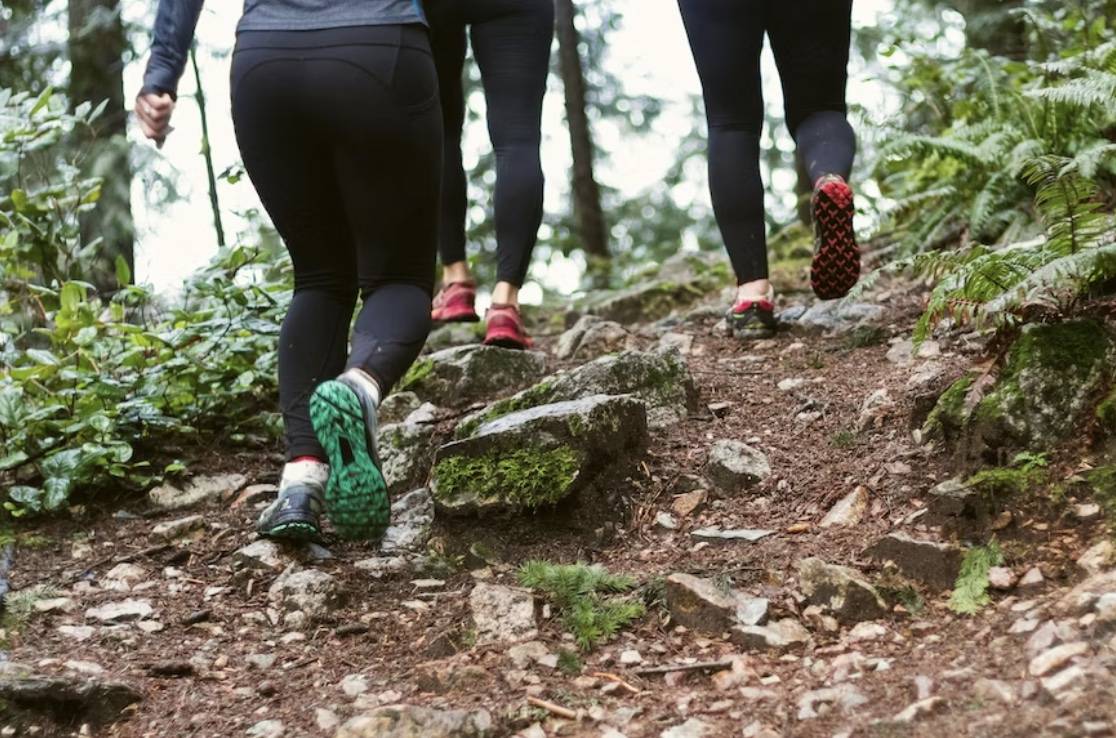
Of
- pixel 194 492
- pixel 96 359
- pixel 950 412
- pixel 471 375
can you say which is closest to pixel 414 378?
pixel 471 375

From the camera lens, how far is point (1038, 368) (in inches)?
104

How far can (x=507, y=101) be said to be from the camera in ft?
14.1

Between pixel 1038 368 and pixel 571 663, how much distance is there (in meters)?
1.49

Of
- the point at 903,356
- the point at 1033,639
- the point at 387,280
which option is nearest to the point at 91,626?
the point at 387,280

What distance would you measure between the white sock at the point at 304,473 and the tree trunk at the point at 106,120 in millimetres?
4173

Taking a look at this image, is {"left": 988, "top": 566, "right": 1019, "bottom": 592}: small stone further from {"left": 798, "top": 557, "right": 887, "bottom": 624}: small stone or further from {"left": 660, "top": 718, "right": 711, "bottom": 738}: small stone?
{"left": 660, "top": 718, "right": 711, "bottom": 738}: small stone

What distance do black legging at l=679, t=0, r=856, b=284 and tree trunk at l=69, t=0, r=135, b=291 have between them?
433 centimetres

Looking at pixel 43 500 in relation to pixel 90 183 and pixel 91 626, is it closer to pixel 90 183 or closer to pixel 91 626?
pixel 91 626

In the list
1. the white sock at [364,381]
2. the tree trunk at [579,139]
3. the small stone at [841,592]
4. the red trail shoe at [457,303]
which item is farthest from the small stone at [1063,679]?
the tree trunk at [579,139]

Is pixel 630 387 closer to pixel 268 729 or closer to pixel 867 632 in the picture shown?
pixel 867 632

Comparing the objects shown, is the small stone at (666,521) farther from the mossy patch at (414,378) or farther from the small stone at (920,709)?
the mossy patch at (414,378)

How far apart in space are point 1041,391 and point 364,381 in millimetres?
1846

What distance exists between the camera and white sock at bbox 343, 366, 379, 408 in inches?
106

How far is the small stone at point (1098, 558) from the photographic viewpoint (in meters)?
2.19
